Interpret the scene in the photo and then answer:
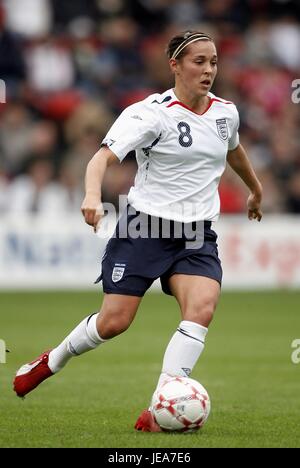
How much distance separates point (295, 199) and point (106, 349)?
297 inches

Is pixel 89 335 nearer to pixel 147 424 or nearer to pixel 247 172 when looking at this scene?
pixel 147 424

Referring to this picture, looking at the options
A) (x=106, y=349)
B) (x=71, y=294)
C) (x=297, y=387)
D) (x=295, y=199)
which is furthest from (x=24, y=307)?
(x=297, y=387)

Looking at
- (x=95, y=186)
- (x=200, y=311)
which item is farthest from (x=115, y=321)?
(x=95, y=186)

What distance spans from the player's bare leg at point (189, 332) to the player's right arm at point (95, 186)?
2.93ft

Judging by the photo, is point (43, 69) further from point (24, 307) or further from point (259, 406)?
point (259, 406)

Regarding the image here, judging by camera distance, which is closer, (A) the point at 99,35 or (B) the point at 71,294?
(B) the point at 71,294

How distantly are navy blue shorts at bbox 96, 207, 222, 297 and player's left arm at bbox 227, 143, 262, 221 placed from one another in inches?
25.7

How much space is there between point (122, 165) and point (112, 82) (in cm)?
229

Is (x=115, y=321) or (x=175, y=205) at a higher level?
(x=175, y=205)

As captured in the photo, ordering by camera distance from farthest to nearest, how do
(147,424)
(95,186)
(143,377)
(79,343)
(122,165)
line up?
(122,165) < (143,377) < (79,343) < (147,424) < (95,186)

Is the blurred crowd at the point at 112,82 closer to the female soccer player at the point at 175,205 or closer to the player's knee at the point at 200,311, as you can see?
the female soccer player at the point at 175,205

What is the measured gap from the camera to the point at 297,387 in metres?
8.74

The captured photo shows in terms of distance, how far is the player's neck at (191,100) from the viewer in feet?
22.6

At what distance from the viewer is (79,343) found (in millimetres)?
7043
